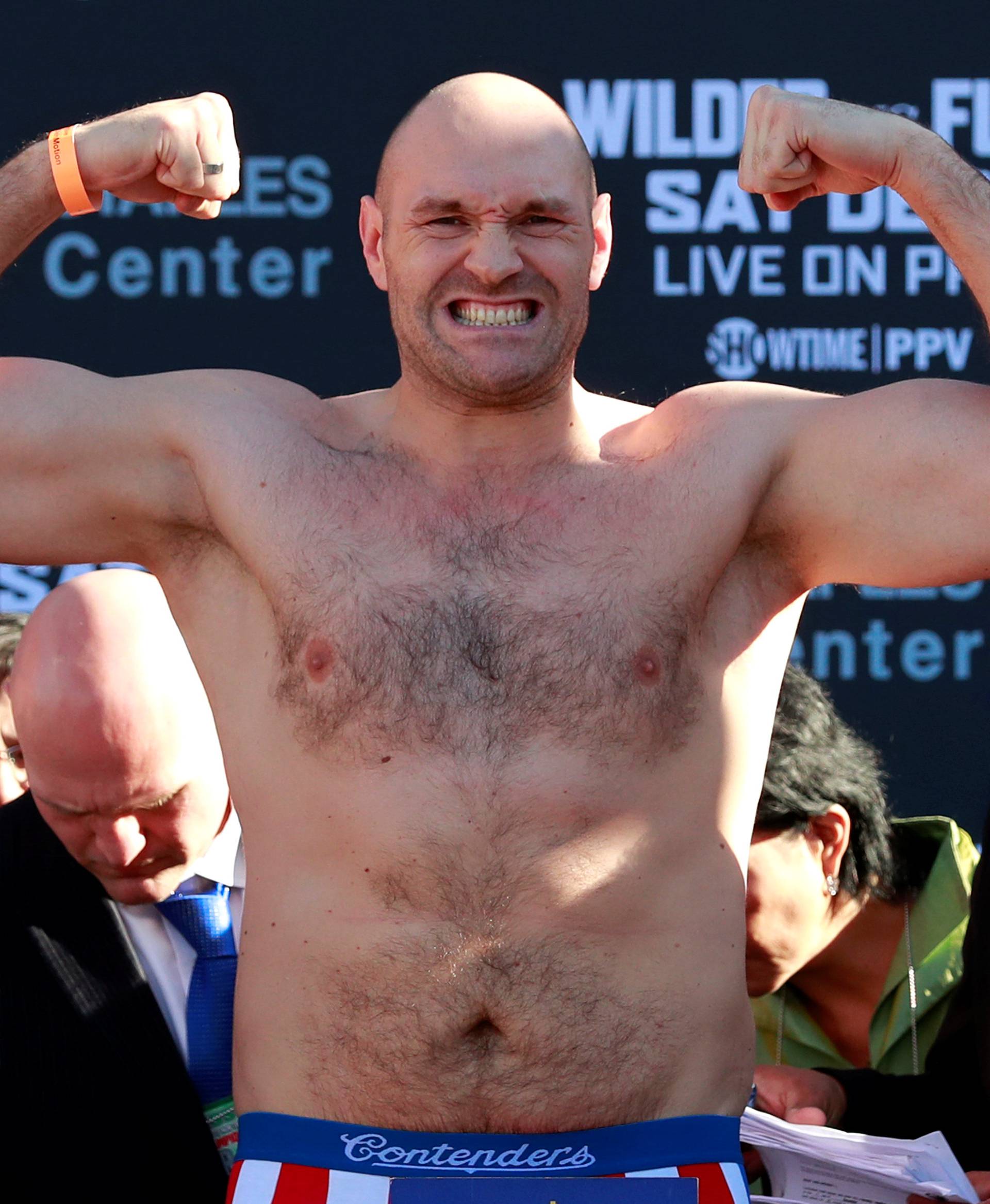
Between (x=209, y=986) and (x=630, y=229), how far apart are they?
1.42 metres

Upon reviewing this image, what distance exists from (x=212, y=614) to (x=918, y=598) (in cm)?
139

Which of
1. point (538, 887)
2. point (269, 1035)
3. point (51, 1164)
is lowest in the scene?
point (51, 1164)

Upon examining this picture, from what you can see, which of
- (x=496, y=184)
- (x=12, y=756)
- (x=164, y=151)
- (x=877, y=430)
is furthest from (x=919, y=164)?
(x=12, y=756)

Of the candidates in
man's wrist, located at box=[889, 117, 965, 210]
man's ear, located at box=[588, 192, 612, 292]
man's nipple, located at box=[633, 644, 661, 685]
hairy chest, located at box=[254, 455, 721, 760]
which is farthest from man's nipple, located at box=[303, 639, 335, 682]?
man's wrist, located at box=[889, 117, 965, 210]

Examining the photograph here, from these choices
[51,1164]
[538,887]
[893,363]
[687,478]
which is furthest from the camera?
[893,363]

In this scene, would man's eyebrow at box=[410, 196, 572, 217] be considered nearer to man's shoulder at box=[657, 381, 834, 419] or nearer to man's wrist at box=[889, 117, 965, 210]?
man's shoulder at box=[657, 381, 834, 419]

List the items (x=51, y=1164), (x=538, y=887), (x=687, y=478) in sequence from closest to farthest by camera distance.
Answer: (x=538, y=887) < (x=687, y=478) < (x=51, y=1164)

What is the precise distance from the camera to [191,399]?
6.14ft

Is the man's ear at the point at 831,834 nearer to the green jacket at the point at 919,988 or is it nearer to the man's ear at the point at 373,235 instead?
the green jacket at the point at 919,988

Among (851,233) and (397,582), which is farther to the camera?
(851,233)

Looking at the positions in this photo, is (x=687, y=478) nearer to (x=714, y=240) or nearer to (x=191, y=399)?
(x=191, y=399)

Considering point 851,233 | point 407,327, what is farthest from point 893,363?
point 407,327

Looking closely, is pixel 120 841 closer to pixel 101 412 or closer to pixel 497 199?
pixel 101 412

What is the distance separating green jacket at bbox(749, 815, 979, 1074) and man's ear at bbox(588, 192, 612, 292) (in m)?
1.04
